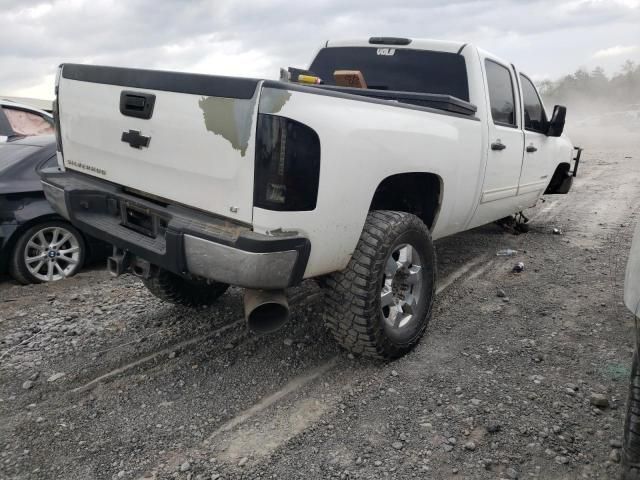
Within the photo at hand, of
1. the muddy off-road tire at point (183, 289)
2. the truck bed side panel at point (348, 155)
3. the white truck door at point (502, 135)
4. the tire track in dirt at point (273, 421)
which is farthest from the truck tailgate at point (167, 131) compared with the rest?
the white truck door at point (502, 135)

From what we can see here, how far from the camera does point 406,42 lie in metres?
4.54

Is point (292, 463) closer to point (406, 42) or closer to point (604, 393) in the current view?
point (604, 393)

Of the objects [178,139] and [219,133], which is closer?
[219,133]

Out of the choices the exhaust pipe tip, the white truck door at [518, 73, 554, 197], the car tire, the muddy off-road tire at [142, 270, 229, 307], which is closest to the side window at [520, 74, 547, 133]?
the white truck door at [518, 73, 554, 197]

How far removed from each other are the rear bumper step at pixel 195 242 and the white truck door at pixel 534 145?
3.30m

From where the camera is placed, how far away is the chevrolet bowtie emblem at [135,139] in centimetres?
273

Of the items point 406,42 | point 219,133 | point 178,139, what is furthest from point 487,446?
point 406,42

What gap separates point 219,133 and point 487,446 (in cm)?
191

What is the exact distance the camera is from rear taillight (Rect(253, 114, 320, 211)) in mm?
2307

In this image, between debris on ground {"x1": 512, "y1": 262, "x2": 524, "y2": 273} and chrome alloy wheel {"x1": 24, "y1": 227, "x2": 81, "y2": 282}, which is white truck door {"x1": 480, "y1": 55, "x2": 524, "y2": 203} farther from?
chrome alloy wheel {"x1": 24, "y1": 227, "x2": 81, "y2": 282}

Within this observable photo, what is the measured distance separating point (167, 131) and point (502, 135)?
2786 millimetres

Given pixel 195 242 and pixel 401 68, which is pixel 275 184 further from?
pixel 401 68

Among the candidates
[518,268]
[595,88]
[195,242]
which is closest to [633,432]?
[195,242]

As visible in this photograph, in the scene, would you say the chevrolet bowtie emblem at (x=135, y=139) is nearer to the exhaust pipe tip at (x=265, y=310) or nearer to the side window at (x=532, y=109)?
the exhaust pipe tip at (x=265, y=310)
